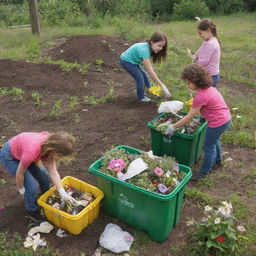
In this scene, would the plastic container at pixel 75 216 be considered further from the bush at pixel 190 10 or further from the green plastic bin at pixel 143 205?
the bush at pixel 190 10

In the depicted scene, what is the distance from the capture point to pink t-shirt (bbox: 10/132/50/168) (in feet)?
9.80

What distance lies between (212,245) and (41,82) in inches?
197

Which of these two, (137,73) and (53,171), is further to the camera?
(137,73)

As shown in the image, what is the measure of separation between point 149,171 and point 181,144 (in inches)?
38.4

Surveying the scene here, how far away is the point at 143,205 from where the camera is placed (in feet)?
10.4

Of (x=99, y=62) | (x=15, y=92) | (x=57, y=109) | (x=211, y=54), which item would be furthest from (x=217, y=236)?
(x=99, y=62)

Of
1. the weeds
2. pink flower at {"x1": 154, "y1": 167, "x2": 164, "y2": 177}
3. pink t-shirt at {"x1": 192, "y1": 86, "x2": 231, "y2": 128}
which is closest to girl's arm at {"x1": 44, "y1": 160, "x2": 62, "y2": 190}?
pink flower at {"x1": 154, "y1": 167, "x2": 164, "y2": 177}

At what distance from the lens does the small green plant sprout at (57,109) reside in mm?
5750

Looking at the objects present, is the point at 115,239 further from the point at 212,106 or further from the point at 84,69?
the point at 84,69

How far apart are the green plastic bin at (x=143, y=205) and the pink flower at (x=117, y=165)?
108 mm

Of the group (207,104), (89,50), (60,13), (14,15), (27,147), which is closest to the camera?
Answer: (27,147)

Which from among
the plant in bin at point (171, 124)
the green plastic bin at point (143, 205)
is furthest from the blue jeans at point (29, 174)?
the plant in bin at point (171, 124)

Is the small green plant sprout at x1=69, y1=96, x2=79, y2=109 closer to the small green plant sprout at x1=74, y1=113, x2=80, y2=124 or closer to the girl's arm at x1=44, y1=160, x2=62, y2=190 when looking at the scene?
the small green plant sprout at x1=74, y1=113, x2=80, y2=124

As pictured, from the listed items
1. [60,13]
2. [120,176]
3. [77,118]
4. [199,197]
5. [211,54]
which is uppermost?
[211,54]
